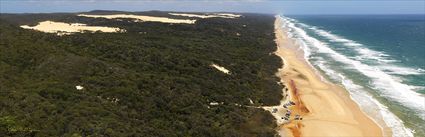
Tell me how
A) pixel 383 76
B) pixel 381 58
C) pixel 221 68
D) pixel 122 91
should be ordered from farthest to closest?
pixel 381 58, pixel 383 76, pixel 221 68, pixel 122 91

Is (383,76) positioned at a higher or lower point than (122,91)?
lower

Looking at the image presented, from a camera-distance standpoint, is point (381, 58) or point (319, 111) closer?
point (319, 111)

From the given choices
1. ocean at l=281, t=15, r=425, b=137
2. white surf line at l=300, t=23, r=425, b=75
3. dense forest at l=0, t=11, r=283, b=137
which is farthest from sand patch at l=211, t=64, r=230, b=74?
white surf line at l=300, t=23, r=425, b=75

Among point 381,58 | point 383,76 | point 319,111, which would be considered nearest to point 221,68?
point 319,111

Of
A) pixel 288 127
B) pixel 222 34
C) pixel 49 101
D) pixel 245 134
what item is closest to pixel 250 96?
pixel 288 127

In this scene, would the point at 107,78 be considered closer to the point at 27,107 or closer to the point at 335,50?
the point at 27,107

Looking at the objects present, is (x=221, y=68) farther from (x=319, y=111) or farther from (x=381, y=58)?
(x=381, y=58)

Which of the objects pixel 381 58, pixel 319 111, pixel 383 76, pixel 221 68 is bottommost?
pixel 319 111
